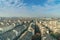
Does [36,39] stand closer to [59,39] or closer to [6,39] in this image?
[59,39]

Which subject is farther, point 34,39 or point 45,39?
point 34,39

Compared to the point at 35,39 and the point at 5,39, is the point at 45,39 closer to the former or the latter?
the point at 35,39

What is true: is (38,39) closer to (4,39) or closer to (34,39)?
(34,39)

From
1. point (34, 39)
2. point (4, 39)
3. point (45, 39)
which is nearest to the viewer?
point (4, 39)

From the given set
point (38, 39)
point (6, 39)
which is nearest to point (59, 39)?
point (38, 39)

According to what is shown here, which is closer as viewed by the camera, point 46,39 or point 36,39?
point 46,39

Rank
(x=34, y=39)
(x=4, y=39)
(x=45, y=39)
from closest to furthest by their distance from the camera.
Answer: (x=4, y=39)
(x=45, y=39)
(x=34, y=39)

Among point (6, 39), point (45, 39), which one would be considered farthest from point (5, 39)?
point (45, 39)
